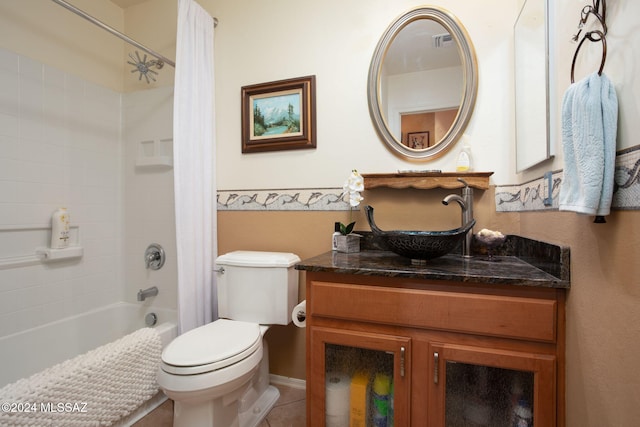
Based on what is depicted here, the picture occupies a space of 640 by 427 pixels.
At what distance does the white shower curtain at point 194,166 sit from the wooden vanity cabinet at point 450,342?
0.85 metres

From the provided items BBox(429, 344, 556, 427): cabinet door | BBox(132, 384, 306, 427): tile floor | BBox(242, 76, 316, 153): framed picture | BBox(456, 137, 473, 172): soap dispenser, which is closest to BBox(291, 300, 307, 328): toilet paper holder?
BBox(132, 384, 306, 427): tile floor

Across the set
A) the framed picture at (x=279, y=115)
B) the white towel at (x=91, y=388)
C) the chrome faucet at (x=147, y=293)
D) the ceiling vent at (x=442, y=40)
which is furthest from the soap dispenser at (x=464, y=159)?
the chrome faucet at (x=147, y=293)

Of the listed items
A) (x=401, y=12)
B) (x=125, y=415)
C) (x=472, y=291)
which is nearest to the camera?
(x=472, y=291)

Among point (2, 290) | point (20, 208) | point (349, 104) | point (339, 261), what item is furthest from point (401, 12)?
point (2, 290)

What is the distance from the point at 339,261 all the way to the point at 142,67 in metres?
1.93

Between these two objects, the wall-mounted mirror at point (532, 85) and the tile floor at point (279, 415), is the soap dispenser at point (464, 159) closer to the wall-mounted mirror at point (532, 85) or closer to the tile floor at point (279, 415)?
the wall-mounted mirror at point (532, 85)

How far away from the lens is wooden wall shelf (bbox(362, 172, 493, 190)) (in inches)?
53.7

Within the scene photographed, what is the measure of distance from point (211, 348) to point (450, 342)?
0.94m

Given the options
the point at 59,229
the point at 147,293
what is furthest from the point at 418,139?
the point at 59,229

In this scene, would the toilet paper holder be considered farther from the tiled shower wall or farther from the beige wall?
the tiled shower wall

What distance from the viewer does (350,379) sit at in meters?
1.16

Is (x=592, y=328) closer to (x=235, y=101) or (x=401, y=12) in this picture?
(x=401, y=12)

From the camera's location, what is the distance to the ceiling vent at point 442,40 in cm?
145

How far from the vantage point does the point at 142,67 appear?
1949 millimetres
